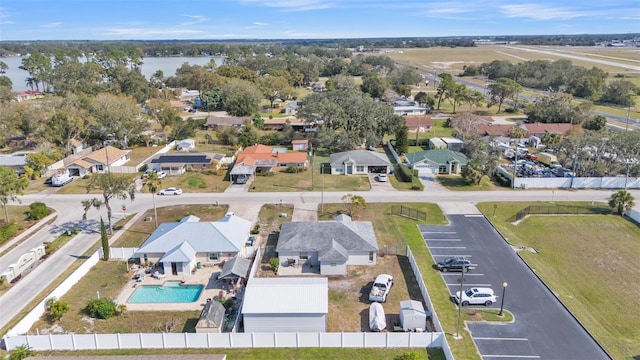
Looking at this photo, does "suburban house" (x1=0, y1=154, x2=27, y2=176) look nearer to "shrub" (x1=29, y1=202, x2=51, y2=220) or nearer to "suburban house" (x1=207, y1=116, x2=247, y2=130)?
"shrub" (x1=29, y1=202, x2=51, y2=220)

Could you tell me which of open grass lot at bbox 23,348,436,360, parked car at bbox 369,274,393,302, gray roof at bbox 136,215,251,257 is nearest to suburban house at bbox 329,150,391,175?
gray roof at bbox 136,215,251,257

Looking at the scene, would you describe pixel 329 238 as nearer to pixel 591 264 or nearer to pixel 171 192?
pixel 591 264

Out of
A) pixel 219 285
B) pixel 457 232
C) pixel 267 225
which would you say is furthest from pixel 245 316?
pixel 457 232

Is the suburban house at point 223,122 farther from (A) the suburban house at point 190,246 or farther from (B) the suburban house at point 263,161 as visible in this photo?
(A) the suburban house at point 190,246

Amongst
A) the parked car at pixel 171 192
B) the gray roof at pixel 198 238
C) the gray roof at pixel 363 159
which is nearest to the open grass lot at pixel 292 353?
the gray roof at pixel 198 238

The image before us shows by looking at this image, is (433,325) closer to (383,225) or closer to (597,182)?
(383,225)

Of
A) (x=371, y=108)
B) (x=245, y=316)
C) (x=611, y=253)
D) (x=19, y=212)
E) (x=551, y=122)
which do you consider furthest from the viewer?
(x=551, y=122)
